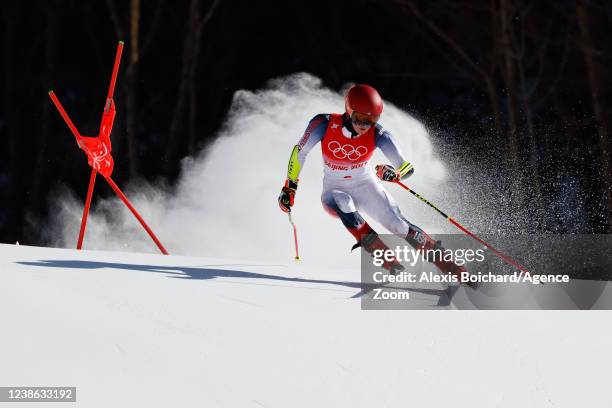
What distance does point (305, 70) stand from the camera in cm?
1324

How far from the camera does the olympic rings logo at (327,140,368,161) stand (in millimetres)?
4906

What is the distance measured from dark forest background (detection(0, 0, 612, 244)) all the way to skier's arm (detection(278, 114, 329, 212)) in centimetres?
444

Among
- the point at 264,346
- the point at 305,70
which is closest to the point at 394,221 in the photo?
the point at 264,346

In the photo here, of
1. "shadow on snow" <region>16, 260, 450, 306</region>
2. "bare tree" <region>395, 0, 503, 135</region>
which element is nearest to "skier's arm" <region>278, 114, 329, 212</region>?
"shadow on snow" <region>16, 260, 450, 306</region>

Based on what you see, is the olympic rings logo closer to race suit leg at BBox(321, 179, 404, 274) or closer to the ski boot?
race suit leg at BBox(321, 179, 404, 274)

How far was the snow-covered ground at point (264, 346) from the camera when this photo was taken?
9.73ft

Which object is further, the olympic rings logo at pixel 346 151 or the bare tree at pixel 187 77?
the bare tree at pixel 187 77

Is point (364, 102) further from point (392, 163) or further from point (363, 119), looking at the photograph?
point (392, 163)

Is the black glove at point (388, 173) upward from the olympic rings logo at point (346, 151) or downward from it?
downward

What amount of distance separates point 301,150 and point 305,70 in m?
8.44

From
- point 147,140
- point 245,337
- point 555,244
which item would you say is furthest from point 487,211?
point 147,140

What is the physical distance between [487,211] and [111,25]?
930 cm

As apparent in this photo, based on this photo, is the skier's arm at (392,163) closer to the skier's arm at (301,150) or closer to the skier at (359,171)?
the skier at (359,171)

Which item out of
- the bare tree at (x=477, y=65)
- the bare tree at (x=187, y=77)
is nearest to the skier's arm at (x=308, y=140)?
the bare tree at (x=477, y=65)
